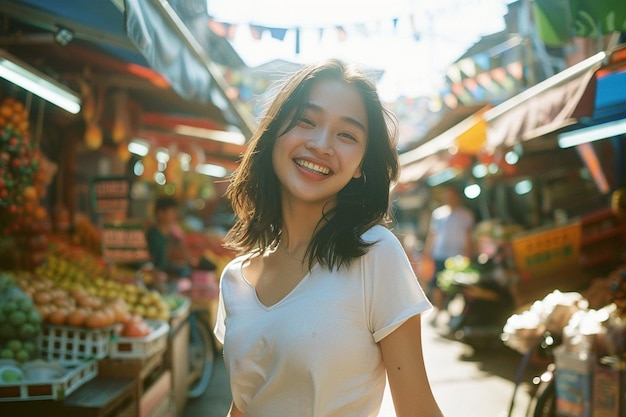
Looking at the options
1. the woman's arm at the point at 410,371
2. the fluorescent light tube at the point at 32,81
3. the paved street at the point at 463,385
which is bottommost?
the paved street at the point at 463,385

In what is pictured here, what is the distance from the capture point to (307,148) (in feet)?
5.98

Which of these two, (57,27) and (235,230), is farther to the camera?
(57,27)

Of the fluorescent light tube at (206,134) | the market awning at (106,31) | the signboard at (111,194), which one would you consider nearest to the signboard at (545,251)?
the market awning at (106,31)

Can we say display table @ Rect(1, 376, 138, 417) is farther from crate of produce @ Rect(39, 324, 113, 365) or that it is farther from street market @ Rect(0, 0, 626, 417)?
crate of produce @ Rect(39, 324, 113, 365)

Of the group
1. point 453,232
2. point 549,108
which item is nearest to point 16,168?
→ point 549,108

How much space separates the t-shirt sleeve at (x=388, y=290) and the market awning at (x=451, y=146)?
204 inches

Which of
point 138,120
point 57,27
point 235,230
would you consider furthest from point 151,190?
point 235,230

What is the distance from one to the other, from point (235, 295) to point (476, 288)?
7.31m

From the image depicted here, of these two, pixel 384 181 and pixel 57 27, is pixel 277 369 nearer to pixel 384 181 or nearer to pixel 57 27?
pixel 384 181

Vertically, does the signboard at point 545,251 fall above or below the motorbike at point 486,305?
above

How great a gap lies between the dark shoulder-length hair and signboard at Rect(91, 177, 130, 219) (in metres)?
4.46

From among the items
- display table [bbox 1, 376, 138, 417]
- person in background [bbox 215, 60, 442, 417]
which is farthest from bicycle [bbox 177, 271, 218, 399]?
person in background [bbox 215, 60, 442, 417]

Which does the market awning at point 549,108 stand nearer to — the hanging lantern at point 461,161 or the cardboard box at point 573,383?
the cardboard box at point 573,383

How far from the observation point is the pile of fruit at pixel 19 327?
3.67 m
